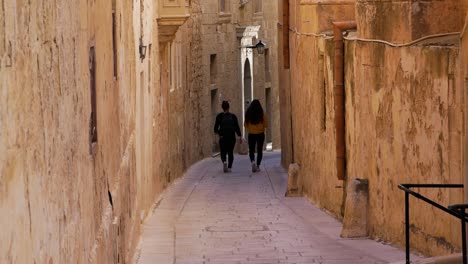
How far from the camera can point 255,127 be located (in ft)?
85.8

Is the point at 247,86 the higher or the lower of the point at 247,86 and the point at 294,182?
the higher

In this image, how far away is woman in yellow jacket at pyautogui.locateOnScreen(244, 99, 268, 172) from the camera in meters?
25.8

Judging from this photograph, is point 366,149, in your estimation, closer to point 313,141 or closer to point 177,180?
point 313,141

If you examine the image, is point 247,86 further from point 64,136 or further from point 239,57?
point 64,136

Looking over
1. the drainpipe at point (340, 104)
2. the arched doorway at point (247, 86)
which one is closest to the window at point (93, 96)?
the drainpipe at point (340, 104)

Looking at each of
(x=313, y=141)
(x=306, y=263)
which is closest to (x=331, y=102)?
(x=313, y=141)

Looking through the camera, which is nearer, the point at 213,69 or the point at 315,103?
the point at 315,103

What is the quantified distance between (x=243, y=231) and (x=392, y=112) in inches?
129

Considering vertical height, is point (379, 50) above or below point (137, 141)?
above

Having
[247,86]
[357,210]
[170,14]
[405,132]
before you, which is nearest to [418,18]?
[405,132]

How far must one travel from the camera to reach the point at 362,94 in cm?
1366

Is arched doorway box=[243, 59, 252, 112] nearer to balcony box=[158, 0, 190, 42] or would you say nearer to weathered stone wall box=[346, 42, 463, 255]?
balcony box=[158, 0, 190, 42]

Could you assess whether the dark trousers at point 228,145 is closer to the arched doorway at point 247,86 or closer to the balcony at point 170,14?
the balcony at point 170,14

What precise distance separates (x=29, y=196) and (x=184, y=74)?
2233cm
